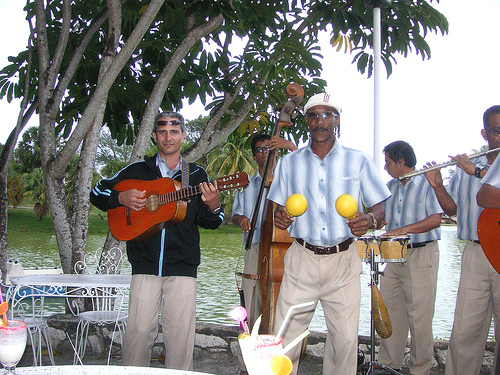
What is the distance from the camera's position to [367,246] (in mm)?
3646

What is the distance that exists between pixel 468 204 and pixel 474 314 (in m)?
0.74

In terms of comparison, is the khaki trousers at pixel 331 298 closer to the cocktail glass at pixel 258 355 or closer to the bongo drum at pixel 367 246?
the bongo drum at pixel 367 246

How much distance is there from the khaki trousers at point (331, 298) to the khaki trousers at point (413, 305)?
1.32m

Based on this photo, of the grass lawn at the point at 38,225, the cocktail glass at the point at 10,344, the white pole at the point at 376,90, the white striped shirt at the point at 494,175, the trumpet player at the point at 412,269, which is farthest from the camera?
the grass lawn at the point at 38,225

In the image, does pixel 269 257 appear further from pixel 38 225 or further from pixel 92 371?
pixel 38 225

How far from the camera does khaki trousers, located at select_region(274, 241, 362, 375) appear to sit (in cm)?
290

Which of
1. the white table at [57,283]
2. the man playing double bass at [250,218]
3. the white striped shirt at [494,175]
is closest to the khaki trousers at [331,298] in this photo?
the man playing double bass at [250,218]

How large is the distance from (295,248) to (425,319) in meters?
1.62

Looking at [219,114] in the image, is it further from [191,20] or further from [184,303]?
[184,303]

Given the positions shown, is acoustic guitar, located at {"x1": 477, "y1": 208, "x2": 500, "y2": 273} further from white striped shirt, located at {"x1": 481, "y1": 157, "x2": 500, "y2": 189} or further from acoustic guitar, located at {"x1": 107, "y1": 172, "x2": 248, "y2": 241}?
acoustic guitar, located at {"x1": 107, "y1": 172, "x2": 248, "y2": 241}

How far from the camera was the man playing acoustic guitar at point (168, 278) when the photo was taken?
3191 mm

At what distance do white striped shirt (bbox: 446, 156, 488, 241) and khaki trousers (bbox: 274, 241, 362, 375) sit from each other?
955 mm

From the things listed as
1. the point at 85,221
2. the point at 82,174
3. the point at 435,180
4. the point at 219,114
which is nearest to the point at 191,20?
the point at 219,114

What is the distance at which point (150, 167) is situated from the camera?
11.4 ft
